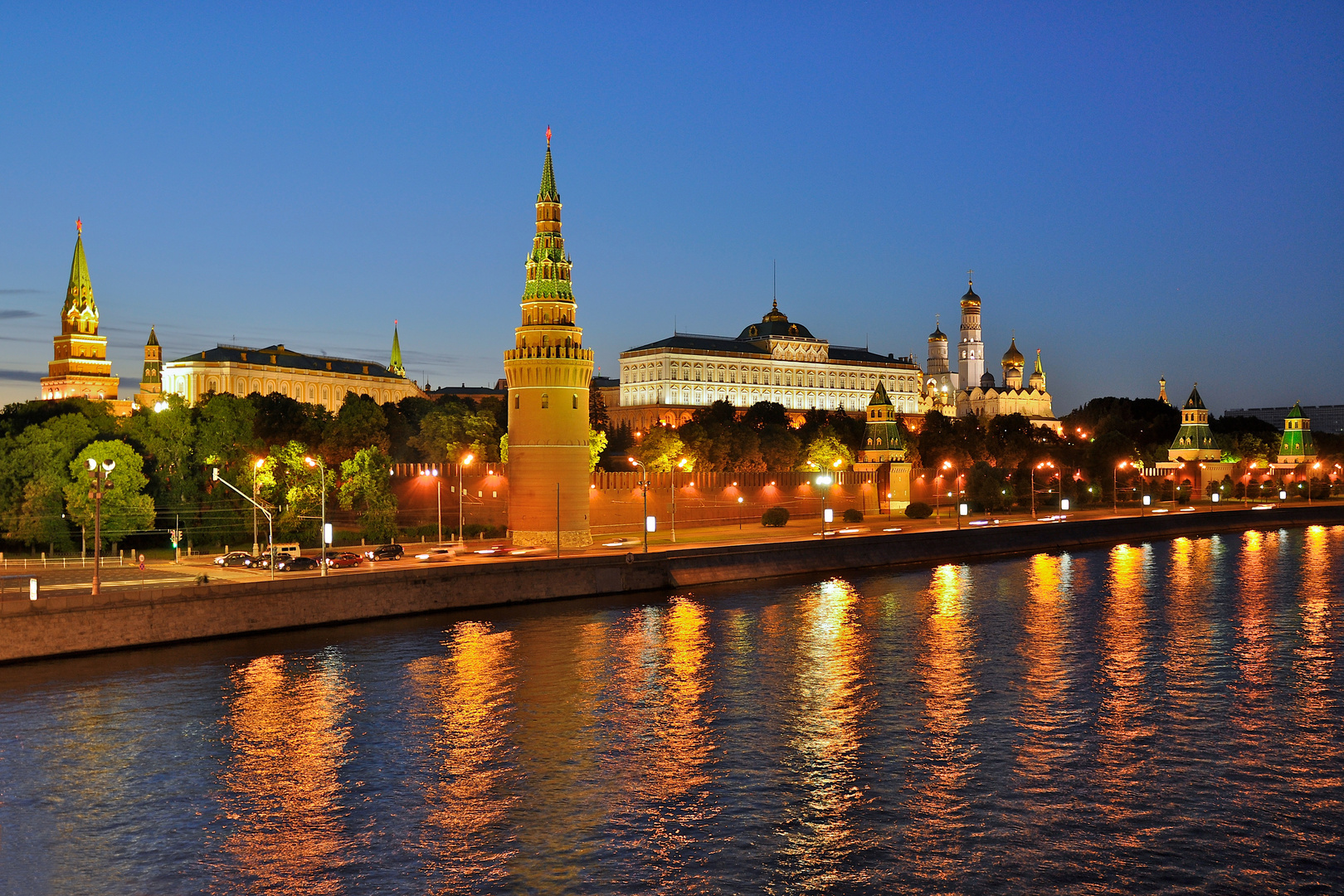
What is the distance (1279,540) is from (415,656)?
228 ft

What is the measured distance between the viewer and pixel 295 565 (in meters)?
51.9

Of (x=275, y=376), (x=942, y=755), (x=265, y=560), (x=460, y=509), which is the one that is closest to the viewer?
(x=942, y=755)

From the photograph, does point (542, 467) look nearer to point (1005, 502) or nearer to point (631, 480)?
point (631, 480)

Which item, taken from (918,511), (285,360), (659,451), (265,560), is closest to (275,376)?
(285,360)

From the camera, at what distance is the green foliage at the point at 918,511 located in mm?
94188

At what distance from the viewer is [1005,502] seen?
350 feet

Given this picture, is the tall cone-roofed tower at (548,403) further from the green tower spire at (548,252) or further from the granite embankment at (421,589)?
the granite embankment at (421,589)

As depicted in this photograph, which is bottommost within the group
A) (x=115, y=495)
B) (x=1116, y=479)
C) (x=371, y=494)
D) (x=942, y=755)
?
(x=942, y=755)

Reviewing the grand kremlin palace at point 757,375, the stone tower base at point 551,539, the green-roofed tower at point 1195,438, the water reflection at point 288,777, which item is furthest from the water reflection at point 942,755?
the grand kremlin palace at point 757,375

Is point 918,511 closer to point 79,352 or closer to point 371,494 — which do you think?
point 371,494

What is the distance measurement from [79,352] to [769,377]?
92283mm

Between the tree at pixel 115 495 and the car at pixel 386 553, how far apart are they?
12.5 metres

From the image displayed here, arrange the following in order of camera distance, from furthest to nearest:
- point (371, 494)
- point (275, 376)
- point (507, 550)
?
point (275, 376)
point (371, 494)
point (507, 550)

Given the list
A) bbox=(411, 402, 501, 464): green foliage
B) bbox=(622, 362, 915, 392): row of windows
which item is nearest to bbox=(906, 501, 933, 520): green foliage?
bbox=(411, 402, 501, 464): green foliage
